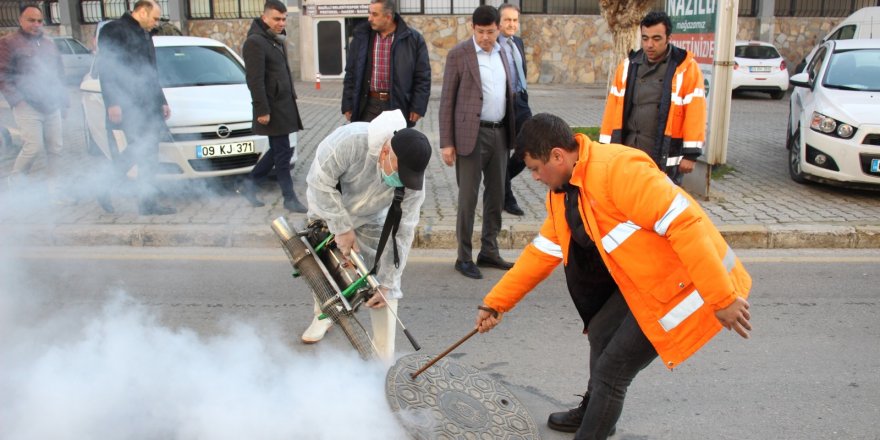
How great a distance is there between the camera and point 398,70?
6.25 m

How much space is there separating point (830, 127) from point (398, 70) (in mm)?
4530

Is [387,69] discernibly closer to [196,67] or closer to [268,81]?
[268,81]

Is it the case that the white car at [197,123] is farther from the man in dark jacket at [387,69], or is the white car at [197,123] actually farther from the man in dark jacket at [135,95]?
the man in dark jacket at [387,69]

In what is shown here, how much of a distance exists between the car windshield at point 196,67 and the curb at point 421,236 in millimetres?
2148

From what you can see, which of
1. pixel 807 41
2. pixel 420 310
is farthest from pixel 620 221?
pixel 807 41

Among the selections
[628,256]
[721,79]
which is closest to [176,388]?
[628,256]

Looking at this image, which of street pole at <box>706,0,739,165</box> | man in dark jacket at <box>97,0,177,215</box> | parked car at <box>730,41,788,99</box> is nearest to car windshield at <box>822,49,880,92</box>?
street pole at <box>706,0,739,165</box>

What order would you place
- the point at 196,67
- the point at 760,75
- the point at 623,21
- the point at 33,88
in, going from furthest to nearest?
the point at 760,75 → the point at 623,21 → the point at 196,67 → the point at 33,88

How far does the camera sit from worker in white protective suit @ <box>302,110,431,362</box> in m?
3.15

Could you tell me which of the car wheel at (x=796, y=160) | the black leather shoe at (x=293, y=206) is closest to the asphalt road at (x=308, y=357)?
the black leather shoe at (x=293, y=206)

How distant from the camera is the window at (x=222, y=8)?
71.9 feet

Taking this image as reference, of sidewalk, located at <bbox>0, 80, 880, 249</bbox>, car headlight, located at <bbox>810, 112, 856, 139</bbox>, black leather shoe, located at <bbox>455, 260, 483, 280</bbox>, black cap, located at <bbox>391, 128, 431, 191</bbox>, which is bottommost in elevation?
black leather shoe, located at <bbox>455, 260, 483, 280</bbox>

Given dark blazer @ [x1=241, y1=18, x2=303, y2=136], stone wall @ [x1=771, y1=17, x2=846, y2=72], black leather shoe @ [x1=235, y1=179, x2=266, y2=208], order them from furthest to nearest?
stone wall @ [x1=771, y1=17, x2=846, y2=72] < black leather shoe @ [x1=235, y1=179, x2=266, y2=208] < dark blazer @ [x1=241, y1=18, x2=303, y2=136]

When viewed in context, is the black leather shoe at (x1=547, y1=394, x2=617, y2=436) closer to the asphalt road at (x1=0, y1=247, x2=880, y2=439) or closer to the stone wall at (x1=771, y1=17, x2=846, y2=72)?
the asphalt road at (x1=0, y1=247, x2=880, y2=439)
